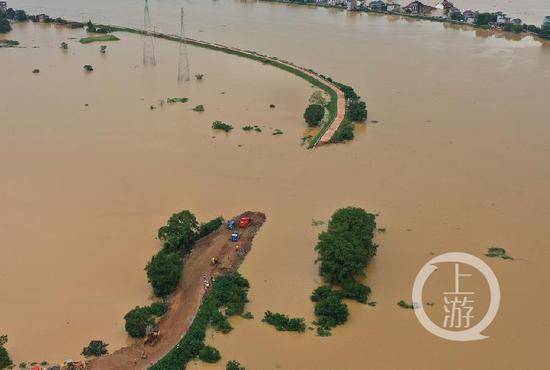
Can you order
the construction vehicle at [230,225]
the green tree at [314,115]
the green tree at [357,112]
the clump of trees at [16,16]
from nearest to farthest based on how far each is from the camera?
the construction vehicle at [230,225] → the green tree at [314,115] → the green tree at [357,112] → the clump of trees at [16,16]

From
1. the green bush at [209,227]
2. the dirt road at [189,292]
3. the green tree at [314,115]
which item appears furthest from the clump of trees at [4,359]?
the green tree at [314,115]

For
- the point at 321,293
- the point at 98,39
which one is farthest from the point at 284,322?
the point at 98,39

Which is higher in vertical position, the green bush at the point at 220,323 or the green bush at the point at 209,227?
the green bush at the point at 209,227

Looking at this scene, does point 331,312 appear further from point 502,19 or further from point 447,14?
point 447,14

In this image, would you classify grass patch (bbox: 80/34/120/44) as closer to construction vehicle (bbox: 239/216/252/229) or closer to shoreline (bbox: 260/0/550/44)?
shoreline (bbox: 260/0/550/44)

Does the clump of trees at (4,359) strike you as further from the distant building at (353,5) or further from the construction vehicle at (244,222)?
the distant building at (353,5)

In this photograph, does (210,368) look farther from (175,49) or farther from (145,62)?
(175,49)
